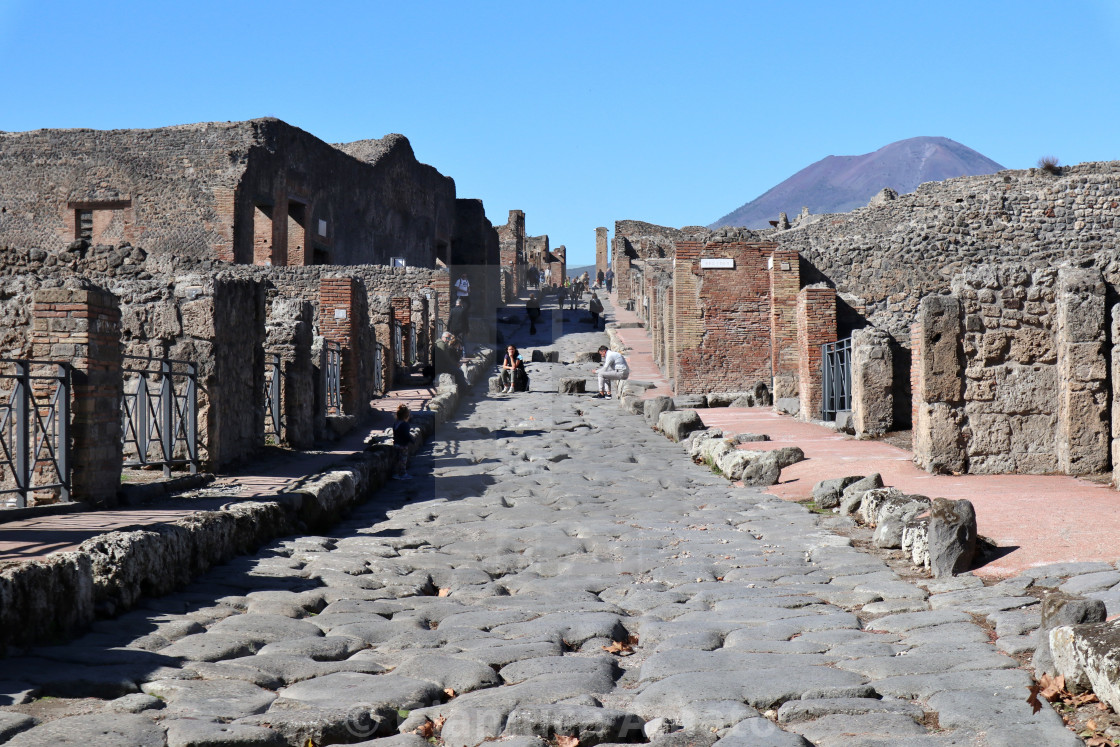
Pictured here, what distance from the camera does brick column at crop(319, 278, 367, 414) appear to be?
15.7 meters

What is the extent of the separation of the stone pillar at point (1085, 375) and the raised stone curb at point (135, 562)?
5.81 metres

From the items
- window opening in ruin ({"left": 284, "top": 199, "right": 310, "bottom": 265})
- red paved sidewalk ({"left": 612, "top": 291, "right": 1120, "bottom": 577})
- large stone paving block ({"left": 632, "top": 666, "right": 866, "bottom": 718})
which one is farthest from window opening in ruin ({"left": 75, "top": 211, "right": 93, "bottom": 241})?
large stone paving block ({"left": 632, "top": 666, "right": 866, "bottom": 718})

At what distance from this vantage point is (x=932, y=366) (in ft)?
27.8

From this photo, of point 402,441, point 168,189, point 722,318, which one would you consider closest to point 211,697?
point 402,441

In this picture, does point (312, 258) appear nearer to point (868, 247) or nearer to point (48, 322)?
point (868, 247)

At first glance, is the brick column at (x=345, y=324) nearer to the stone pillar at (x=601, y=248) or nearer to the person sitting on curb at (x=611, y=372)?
the person sitting on curb at (x=611, y=372)

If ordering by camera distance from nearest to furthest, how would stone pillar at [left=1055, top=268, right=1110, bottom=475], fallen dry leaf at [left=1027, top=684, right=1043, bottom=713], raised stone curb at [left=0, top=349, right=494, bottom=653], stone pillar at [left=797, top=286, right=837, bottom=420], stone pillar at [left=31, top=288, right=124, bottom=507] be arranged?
fallen dry leaf at [left=1027, top=684, right=1043, bottom=713]
raised stone curb at [left=0, top=349, right=494, bottom=653]
stone pillar at [left=31, top=288, right=124, bottom=507]
stone pillar at [left=1055, top=268, right=1110, bottom=475]
stone pillar at [left=797, top=286, right=837, bottom=420]

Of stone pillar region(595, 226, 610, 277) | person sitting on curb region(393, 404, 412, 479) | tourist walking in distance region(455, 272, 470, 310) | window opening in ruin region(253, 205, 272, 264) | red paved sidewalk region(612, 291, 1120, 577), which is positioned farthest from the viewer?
stone pillar region(595, 226, 610, 277)

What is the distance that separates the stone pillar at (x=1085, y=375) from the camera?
312 inches

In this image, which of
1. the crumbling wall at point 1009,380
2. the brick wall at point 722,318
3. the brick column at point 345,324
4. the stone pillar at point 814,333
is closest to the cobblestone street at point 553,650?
the crumbling wall at point 1009,380

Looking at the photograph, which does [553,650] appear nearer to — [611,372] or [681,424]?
[681,424]

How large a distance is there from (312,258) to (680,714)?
3267 centimetres

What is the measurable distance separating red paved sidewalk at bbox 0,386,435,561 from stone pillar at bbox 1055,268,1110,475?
614 cm

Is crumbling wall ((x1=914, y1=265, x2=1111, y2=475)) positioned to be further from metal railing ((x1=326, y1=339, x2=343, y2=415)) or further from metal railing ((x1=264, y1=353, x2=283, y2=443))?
metal railing ((x1=326, y1=339, x2=343, y2=415))
